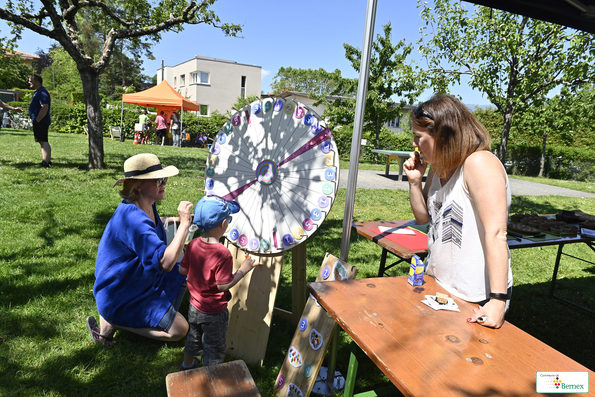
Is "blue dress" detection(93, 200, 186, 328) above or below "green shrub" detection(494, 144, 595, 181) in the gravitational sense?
below

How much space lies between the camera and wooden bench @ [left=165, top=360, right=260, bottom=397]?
5.15 ft

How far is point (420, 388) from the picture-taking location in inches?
42.9

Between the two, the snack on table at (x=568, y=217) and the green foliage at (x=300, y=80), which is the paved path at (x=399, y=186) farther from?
the green foliage at (x=300, y=80)

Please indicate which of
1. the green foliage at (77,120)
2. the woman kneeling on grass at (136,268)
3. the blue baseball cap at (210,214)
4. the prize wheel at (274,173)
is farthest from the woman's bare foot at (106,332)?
the green foliage at (77,120)

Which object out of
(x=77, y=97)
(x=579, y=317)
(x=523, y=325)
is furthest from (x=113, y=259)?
(x=77, y=97)

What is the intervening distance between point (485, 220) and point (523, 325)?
8.67ft

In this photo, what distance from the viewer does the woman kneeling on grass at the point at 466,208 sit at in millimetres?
1500

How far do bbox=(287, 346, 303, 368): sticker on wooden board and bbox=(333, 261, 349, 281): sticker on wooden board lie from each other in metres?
0.53

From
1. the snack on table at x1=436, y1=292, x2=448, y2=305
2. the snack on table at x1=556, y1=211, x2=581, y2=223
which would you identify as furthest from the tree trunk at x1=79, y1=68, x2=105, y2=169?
the snack on table at x1=556, y1=211, x2=581, y2=223

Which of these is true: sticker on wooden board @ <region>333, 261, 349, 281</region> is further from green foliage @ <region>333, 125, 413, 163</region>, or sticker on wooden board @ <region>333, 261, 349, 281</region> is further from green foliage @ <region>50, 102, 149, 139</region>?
green foliage @ <region>50, 102, 149, 139</region>

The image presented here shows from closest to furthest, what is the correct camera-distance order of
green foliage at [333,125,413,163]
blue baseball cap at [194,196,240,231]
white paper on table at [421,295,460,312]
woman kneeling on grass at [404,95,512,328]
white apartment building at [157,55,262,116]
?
woman kneeling on grass at [404,95,512,328], white paper on table at [421,295,460,312], blue baseball cap at [194,196,240,231], green foliage at [333,125,413,163], white apartment building at [157,55,262,116]

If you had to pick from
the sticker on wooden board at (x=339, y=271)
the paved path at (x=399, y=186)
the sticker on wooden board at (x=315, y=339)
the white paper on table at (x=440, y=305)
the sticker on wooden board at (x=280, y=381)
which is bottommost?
the sticker on wooden board at (x=280, y=381)

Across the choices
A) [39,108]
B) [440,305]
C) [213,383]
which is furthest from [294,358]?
[39,108]

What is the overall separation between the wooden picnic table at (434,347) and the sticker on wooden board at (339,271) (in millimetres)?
524
